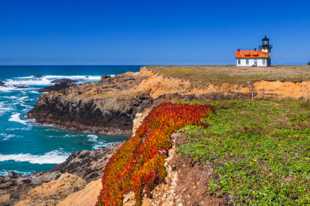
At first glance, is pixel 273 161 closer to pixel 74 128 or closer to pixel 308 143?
pixel 308 143

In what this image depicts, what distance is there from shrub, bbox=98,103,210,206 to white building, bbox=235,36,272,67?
213 ft

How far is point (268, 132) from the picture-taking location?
1435 cm

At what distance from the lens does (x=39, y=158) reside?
3806 cm

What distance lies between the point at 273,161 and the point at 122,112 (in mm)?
41989

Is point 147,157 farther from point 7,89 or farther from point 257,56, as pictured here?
point 7,89

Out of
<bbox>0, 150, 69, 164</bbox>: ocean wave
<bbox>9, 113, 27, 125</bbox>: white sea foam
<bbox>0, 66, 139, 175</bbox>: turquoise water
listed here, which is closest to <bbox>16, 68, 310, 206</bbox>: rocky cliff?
<bbox>9, 113, 27, 125</bbox>: white sea foam

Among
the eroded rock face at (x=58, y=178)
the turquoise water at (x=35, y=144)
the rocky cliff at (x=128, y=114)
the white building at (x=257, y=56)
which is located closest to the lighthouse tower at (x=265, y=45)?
the white building at (x=257, y=56)

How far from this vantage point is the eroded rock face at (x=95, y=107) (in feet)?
173

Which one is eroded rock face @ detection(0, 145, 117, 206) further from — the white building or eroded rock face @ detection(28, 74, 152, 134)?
the white building

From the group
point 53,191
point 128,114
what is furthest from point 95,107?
point 53,191

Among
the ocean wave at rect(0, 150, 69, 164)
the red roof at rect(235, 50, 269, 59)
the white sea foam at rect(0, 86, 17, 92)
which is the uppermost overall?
the red roof at rect(235, 50, 269, 59)

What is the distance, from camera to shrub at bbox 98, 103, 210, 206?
12.4 m

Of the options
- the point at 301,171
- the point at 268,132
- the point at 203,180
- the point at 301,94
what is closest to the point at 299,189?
the point at 301,171

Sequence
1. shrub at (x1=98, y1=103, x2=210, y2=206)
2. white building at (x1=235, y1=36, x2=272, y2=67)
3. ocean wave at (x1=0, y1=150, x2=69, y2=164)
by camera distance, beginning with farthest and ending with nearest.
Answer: white building at (x1=235, y1=36, x2=272, y2=67) → ocean wave at (x1=0, y1=150, x2=69, y2=164) → shrub at (x1=98, y1=103, x2=210, y2=206)
